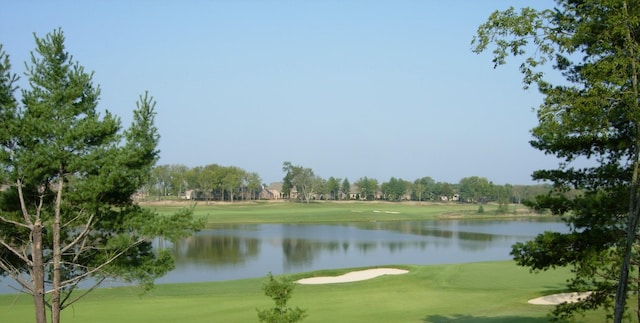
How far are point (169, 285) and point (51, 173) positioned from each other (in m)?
14.6

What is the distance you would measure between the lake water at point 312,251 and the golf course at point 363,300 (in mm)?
4974

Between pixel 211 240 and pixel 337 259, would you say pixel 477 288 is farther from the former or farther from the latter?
pixel 211 240

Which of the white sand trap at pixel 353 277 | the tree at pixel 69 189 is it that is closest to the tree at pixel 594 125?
the tree at pixel 69 189

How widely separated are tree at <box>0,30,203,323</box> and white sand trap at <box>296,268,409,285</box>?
1470 cm

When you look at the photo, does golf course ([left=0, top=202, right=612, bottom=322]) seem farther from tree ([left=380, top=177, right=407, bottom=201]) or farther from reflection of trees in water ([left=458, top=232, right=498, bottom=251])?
tree ([left=380, top=177, right=407, bottom=201])

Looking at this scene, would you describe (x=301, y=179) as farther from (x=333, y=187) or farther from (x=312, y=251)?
(x=312, y=251)

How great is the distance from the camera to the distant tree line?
125m

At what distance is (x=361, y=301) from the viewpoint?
19859 millimetres

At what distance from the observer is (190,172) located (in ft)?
405

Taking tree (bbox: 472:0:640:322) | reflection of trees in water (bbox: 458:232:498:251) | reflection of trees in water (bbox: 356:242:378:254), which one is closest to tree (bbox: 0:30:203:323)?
tree (bbox: 472:0:640:322)

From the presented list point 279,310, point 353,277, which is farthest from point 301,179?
point 279,310

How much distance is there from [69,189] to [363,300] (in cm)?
1126

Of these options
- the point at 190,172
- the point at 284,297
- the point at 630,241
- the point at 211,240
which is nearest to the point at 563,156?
the point at 630,241

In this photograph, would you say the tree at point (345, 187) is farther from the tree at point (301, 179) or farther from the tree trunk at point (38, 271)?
the tree trunk at point (38, 271)
